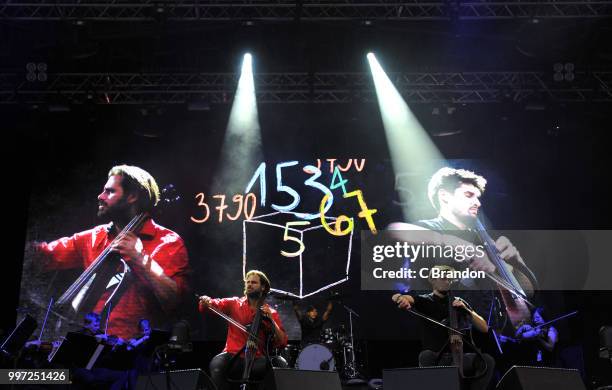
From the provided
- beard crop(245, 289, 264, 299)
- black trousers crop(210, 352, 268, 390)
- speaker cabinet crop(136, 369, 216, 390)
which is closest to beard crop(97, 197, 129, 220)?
beard crop(245, 289, 264, 299)

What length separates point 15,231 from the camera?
436 inches

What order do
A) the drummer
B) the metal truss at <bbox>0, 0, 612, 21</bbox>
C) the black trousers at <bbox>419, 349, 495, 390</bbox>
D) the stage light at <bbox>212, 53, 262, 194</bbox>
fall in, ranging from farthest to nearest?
the stage light at <bbox>212, 53, 262, 194</bbox>
the drummer
the metal truss at <bbox>0, 0, 612, 21</bbox>
the black trousers at <bbox>419, 349, 495, 390</bbox>

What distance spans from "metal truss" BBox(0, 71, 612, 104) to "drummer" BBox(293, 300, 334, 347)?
3.19 meters

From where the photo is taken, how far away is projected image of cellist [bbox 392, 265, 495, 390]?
17.5 feet

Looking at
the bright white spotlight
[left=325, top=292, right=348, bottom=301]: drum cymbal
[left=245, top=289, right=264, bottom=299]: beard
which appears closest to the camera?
[left=245, top=289, right=264, bottom=299]: beard

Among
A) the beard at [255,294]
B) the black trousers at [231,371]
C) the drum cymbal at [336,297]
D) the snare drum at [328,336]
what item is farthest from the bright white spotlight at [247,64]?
the black trousers at [231,371]

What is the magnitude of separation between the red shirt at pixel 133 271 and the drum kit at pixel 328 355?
82.8 inches

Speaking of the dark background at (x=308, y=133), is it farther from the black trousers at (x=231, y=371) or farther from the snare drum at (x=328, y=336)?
the black trousers at (x=231, y=371)

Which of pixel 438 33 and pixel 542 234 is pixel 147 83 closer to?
pixel 438 33

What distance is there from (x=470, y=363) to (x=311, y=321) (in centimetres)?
476

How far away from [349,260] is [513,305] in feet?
8.16

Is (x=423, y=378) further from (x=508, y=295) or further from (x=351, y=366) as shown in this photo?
(x=508, y=295)

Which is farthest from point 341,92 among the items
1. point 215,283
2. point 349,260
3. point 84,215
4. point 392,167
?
point 84,215

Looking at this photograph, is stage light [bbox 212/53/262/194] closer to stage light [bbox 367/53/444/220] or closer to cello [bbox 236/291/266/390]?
stage light [bbox 367/53/444/220]
